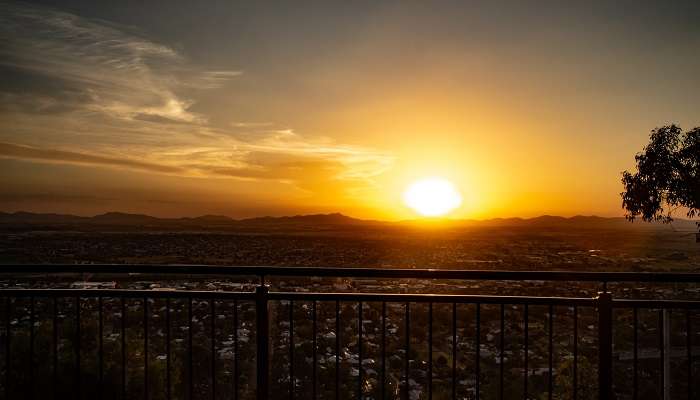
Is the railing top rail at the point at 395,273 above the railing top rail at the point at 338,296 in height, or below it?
above

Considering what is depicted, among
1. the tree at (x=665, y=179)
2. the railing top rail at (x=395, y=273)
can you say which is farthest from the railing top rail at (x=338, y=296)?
the tree at (x=665, y=179)

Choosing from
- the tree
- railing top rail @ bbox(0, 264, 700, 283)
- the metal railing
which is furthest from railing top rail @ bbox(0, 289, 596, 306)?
the tree

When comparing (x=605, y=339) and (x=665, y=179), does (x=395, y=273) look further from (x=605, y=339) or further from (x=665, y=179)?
(x=665, y=179)

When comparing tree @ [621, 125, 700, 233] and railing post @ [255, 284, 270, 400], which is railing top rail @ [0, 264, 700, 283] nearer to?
railing post @ [255, 284, 270, 400]

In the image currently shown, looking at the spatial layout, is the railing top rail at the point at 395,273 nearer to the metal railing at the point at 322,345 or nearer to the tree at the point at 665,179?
the metal railing at the point at 322,345

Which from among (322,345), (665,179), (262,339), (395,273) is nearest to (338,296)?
(395,273)
